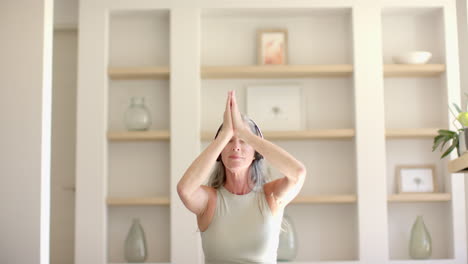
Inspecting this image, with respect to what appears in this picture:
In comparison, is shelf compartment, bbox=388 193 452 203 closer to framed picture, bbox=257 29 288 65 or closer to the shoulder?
framed picture, bbox=257 29 288 65

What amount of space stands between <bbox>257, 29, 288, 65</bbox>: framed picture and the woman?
2.61 metres

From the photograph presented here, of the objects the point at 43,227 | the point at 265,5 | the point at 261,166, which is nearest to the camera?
the point at 261,166

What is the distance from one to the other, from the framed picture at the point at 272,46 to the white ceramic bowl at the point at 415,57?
826 mm

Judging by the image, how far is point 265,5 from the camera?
16.3ft

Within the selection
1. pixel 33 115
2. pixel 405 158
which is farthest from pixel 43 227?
pixel 405 158

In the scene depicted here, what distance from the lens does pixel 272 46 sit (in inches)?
199

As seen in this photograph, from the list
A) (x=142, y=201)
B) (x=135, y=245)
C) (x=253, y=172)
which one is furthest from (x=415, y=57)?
(x=253, y=172)

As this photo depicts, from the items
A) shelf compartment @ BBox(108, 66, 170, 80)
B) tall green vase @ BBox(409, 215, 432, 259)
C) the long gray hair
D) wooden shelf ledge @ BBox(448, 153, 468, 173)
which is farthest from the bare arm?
tall green vase @ BBox(409, 215, 432, 259)

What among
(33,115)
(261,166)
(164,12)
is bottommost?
(261,166)

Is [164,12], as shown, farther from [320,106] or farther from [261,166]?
[261,166]

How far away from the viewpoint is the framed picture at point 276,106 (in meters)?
5.03

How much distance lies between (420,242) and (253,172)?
270 cm

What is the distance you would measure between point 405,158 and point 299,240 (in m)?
0.98

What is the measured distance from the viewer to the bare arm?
2281 millimetres
